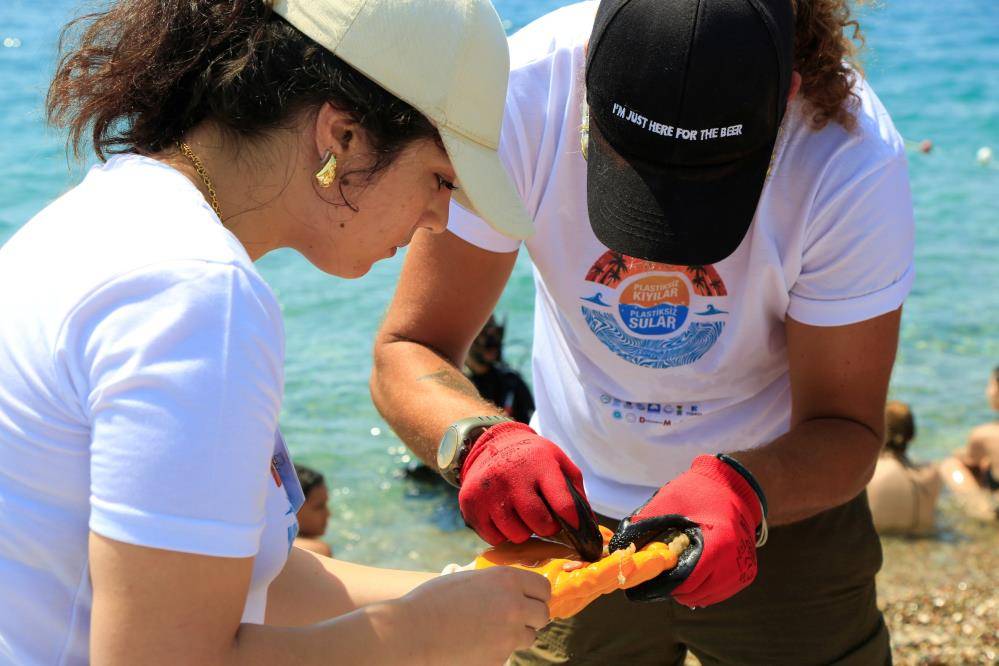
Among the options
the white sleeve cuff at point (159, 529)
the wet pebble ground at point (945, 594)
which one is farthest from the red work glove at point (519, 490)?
the wet pebble ground at point (945, 594)

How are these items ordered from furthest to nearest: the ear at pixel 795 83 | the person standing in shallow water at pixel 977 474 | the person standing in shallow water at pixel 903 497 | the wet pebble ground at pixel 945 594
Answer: the person standing in shallow water at pixel 977 474 < the person standing in shallow water at pixel 903 497 < the wet pebble ground at pixel 945 594 < the ear at pixel 795 83

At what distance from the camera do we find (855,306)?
224 centimetres

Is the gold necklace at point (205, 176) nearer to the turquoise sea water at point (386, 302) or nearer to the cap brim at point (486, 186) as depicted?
the cap brim at point (486, 186)

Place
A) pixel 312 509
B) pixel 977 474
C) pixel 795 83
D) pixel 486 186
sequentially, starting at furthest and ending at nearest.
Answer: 1. pixel 977 474
2. pixel 312 509
3. pixel 795 83
4. pixel 486 186

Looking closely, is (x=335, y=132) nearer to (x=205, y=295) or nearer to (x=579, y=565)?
(x=205, y=295)

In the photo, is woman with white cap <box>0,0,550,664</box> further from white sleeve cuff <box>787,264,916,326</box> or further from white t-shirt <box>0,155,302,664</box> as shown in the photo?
white sleeve cuff <box>787,264,916,326</box>

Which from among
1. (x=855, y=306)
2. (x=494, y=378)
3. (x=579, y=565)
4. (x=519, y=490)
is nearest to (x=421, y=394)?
(x=519, y=490)

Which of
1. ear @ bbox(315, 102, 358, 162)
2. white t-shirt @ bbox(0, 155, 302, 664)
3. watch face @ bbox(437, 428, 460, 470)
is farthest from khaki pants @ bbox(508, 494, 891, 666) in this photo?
white t-shirt @ bbox(0, 155, 302, 664)

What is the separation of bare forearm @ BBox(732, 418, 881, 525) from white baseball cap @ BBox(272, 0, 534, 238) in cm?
90

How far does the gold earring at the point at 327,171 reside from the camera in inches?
60.8

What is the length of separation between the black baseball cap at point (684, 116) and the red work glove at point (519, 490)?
40 cm

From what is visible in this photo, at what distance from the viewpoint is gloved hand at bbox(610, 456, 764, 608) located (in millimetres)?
1986

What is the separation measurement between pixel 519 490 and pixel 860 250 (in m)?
0.81

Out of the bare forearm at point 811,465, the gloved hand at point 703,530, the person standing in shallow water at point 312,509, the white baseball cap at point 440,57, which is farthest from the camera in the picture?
the person standing in shallow water at point 312,509
